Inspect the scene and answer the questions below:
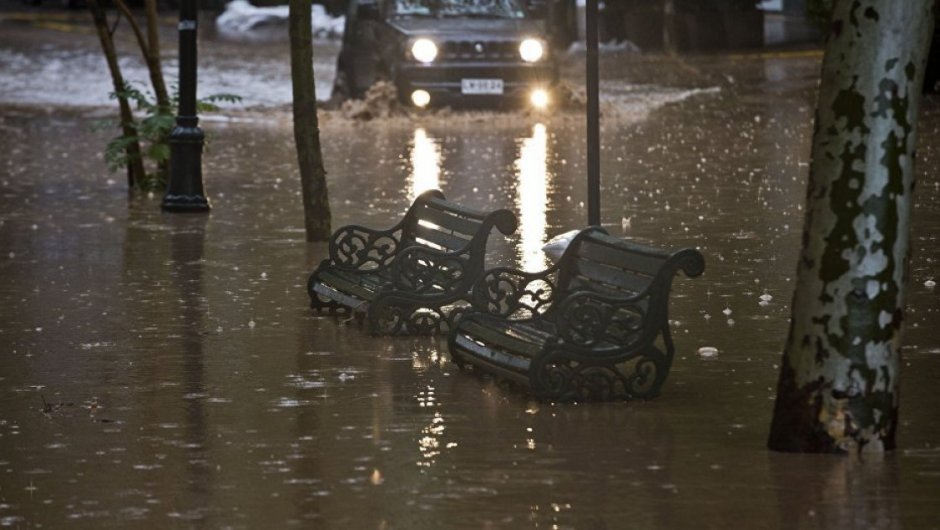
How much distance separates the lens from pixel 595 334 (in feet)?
28.5

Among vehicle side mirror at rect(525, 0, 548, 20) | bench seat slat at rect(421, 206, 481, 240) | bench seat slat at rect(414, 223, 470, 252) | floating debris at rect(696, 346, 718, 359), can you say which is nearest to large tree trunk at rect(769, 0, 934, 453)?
floating debris at rect(696, 346, 718, 359)

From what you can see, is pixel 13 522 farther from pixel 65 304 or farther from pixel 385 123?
pixel 385 123

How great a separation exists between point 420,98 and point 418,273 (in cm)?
1609

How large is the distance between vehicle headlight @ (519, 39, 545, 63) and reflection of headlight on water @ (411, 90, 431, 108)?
1.30 meters

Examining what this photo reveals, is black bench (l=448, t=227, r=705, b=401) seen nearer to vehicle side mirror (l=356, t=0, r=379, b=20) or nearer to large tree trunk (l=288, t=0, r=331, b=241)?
large tree trunk (l=288, t=0, r=331, b=241)

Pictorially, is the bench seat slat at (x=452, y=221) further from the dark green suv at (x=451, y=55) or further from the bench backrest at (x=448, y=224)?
the dark green suv at (x=451, y=55)

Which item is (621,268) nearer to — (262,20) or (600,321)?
(600,321)

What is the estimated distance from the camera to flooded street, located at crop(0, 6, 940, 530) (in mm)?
6879

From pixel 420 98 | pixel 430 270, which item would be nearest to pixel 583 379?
pixel 430 270

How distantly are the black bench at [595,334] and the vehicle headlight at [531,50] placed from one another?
16986 mm

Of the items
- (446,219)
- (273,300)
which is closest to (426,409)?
(446,219)

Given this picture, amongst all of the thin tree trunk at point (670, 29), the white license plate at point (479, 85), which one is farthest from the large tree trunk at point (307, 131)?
the thin tree trunk at point (670, 29)

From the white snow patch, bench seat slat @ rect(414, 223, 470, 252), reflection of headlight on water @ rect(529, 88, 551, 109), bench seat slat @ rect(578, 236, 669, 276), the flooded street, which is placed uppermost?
the white snow patch

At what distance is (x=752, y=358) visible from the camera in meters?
9.73
